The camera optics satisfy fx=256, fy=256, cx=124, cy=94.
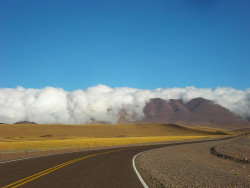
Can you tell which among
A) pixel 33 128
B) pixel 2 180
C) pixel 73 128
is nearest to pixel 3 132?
pixel 33 128

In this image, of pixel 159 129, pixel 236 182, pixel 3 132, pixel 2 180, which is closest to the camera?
pixel 2 180

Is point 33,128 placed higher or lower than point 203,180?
higher

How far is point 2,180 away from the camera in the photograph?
424 inches

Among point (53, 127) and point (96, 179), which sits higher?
point (53, 127)

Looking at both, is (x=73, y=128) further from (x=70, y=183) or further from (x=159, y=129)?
(x=70, y=183)

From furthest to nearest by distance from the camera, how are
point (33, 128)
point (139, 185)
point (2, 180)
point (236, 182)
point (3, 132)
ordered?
point (33, 128), point (3, 132), point (236, 182), point (2, 180), point (139, 185)

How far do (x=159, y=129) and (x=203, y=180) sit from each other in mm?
143983

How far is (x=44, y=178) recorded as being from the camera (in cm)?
1122

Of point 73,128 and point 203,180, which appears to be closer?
point 203,180

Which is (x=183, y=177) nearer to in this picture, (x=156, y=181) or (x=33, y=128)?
(x=156, y=181)

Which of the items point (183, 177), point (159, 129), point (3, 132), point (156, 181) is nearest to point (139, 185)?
point (156, 181)

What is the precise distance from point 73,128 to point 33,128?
A: 842 inches

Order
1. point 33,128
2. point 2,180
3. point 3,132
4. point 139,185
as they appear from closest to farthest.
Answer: point 139,185 < point 2,180 < point 3,132 < point 33,128

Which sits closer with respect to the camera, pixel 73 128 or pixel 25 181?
pixel 25 181
